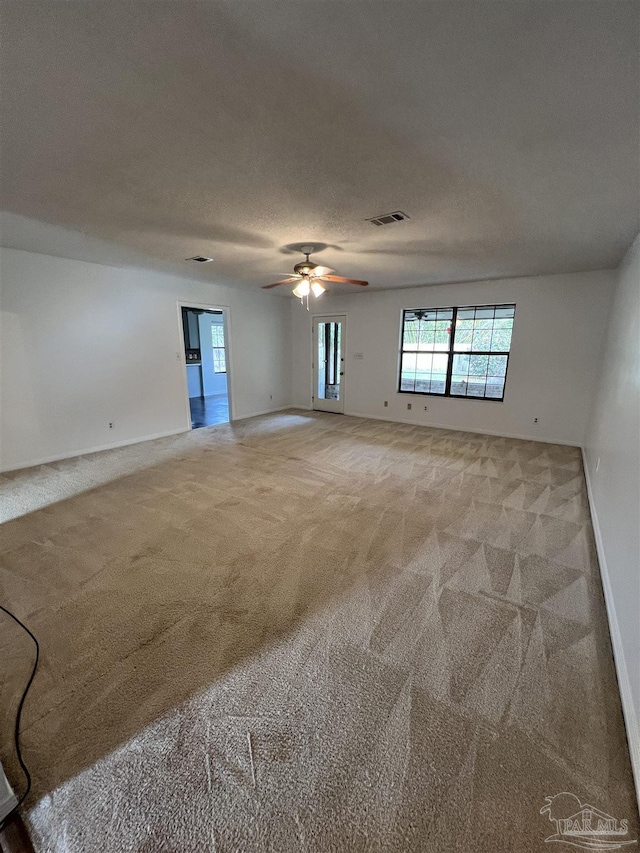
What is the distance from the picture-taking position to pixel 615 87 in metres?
1.35

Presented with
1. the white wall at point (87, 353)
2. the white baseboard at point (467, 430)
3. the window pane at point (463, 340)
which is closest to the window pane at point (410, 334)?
the window pane at point (463, 340)

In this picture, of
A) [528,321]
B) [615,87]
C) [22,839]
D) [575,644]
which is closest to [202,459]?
[22,839]

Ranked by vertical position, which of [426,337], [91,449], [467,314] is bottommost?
[91,449]

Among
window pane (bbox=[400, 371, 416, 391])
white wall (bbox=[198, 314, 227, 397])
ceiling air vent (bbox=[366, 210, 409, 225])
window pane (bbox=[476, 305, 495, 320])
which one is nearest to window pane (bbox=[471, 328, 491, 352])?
window pane (bbox=[476, 305, 495, 320])

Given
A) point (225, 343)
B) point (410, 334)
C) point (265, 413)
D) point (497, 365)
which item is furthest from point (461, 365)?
point (225, 343)

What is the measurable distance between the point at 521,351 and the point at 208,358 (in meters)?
7.19

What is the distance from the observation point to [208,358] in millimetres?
8836

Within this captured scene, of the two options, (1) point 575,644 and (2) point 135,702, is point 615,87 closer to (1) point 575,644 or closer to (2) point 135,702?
(1) point 575,644

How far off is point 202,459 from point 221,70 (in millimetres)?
3761

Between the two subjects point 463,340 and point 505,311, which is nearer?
point 505,311

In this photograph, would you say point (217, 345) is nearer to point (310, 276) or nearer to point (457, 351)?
point (310, 276)

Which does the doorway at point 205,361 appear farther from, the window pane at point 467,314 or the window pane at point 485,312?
the window pane at point 485,312

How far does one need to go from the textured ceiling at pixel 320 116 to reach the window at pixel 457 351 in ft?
7.94

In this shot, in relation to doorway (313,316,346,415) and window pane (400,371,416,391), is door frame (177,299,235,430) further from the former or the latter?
window pane (400,371,416,391)
